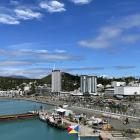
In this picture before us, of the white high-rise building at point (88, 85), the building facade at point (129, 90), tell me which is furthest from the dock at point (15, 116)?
the white high-rise building at point (88, 85)

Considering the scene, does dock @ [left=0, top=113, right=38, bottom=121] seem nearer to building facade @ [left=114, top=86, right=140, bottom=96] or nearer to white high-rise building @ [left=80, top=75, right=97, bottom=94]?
building facade @ [left=114, top=86, right=140, bottom=96]

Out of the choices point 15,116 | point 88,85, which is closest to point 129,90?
point 88,85

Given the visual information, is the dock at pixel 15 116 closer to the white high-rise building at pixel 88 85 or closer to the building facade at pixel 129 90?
the building facade at pixel 129 90

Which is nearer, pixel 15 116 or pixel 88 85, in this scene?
pixel 15 116

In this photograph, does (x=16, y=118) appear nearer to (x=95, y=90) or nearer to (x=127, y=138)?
(x=127, y=138)

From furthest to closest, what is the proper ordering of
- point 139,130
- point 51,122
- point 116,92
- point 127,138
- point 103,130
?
point 116,92 < point 51,122 < point 103,130 < point 139,130 < point 127,138

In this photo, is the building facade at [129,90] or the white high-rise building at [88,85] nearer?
the building facade at [129,90]

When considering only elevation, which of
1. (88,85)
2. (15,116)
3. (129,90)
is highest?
(88,85)

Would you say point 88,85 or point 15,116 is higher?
point 88,85

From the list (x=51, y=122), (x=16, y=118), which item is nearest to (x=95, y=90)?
(x=16, y=118)

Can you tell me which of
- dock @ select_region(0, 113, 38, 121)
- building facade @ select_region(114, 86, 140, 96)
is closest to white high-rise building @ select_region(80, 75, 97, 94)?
building facade @ select_region(114, 86, 140, 96)

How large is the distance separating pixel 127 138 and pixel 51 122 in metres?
20.9

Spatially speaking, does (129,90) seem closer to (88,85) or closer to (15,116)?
(88,85)

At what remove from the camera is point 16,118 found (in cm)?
6831
